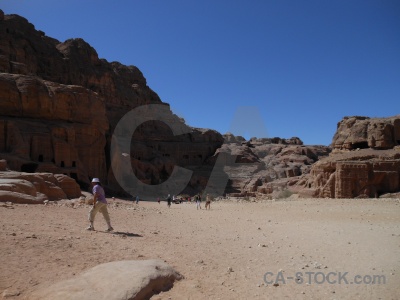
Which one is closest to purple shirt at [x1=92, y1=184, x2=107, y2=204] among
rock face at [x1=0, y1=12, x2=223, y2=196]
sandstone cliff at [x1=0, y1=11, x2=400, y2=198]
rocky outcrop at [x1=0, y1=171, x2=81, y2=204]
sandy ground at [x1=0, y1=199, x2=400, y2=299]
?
sandy ground at [x1=0, y1=199, x2=400, y2=299]

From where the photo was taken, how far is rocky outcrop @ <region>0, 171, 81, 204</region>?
14.3 m

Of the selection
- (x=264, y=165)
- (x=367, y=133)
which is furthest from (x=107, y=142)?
(x=264, y=165)

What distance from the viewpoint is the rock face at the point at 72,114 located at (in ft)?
99.5

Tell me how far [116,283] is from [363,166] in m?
31.1

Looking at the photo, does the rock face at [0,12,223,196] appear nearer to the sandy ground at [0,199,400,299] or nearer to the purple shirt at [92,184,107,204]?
the purple shirt at [92,184,107,204]

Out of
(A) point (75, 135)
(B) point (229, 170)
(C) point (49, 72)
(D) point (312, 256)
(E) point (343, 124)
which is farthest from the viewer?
(B) point (229, 170)

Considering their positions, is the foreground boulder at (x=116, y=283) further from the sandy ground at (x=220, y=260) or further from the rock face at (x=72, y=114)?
the rock face at (x=72, y=114)

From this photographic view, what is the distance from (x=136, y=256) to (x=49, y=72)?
6368cm

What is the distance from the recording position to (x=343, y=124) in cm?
4131

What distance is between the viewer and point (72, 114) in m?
35.8

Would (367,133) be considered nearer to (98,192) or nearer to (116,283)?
(98,192)

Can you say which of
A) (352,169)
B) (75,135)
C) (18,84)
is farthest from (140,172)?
(352,169)

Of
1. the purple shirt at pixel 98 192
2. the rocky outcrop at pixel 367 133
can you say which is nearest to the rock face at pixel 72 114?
the purple shirt at pixel 98 192

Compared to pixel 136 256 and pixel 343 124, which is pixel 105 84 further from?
pixel 136 256
